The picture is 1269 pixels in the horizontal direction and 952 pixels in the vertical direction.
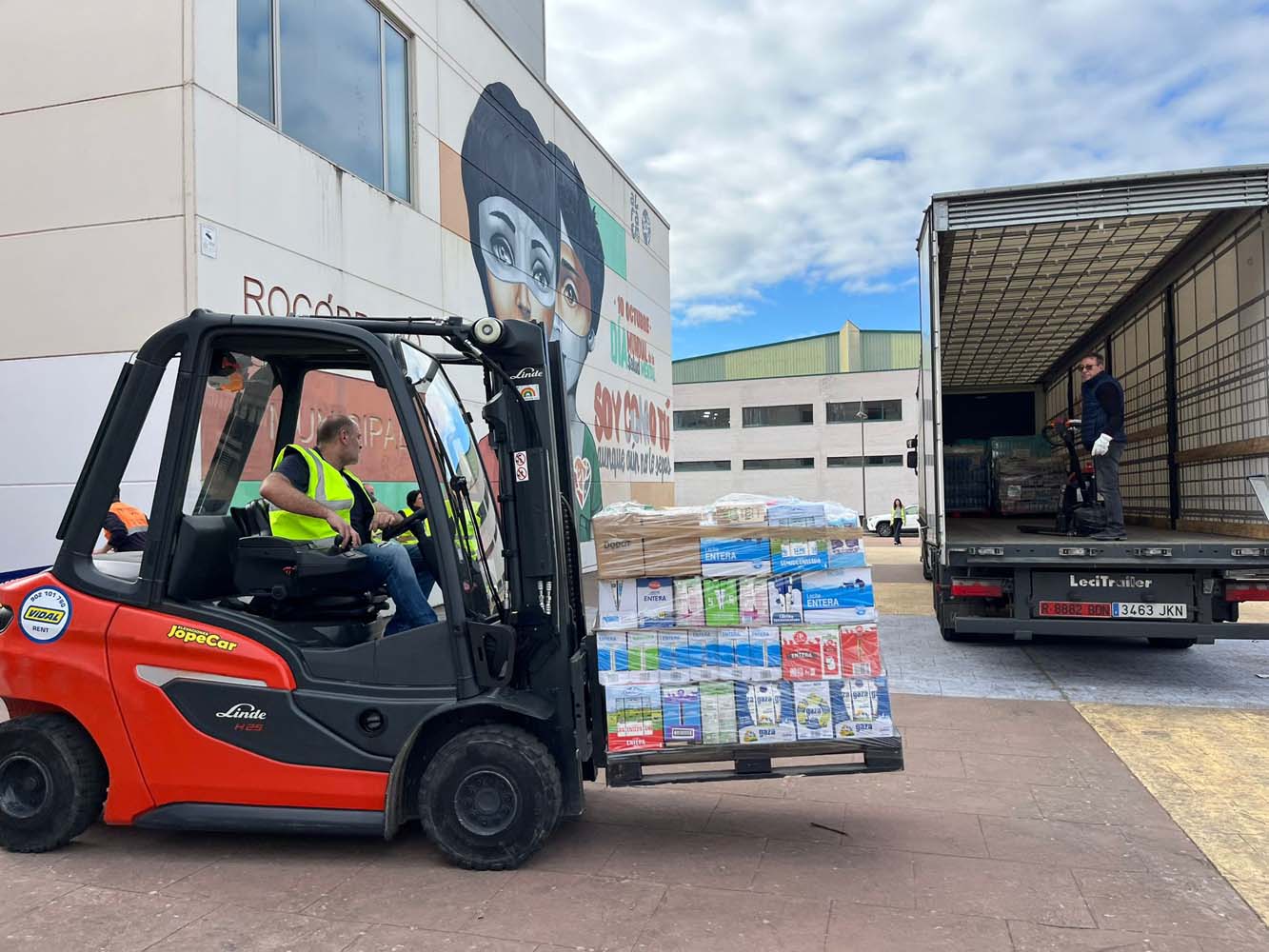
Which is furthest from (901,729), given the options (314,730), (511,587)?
(314,730)

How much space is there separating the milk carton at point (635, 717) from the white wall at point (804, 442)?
51.1 m

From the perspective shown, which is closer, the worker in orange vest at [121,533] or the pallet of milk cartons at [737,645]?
the pallet of milk cartons at [737,645]

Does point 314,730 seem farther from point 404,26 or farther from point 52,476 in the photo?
point 404,26

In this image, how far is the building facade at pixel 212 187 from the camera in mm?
8617

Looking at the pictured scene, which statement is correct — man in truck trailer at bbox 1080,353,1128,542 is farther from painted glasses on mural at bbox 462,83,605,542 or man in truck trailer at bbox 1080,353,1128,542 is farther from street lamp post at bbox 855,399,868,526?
street lamp post at bbox 855,399,868,526

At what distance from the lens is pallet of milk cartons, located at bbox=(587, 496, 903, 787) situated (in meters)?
4.21

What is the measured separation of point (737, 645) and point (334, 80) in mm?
9495

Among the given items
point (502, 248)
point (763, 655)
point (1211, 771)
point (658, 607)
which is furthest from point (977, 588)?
point (502, 248)

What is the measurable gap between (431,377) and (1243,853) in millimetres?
4143

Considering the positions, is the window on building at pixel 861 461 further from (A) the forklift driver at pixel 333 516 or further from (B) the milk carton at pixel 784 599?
(A) the forklift driver at pixel 333 516

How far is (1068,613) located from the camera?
780 cm

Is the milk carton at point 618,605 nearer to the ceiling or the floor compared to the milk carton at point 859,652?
nearer to the ceiling

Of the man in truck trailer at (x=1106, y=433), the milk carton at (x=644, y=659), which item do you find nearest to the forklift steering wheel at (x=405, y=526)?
the milk carton at (x=644, y=659)

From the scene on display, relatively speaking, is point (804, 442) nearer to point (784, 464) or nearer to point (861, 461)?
point (784, 464)
